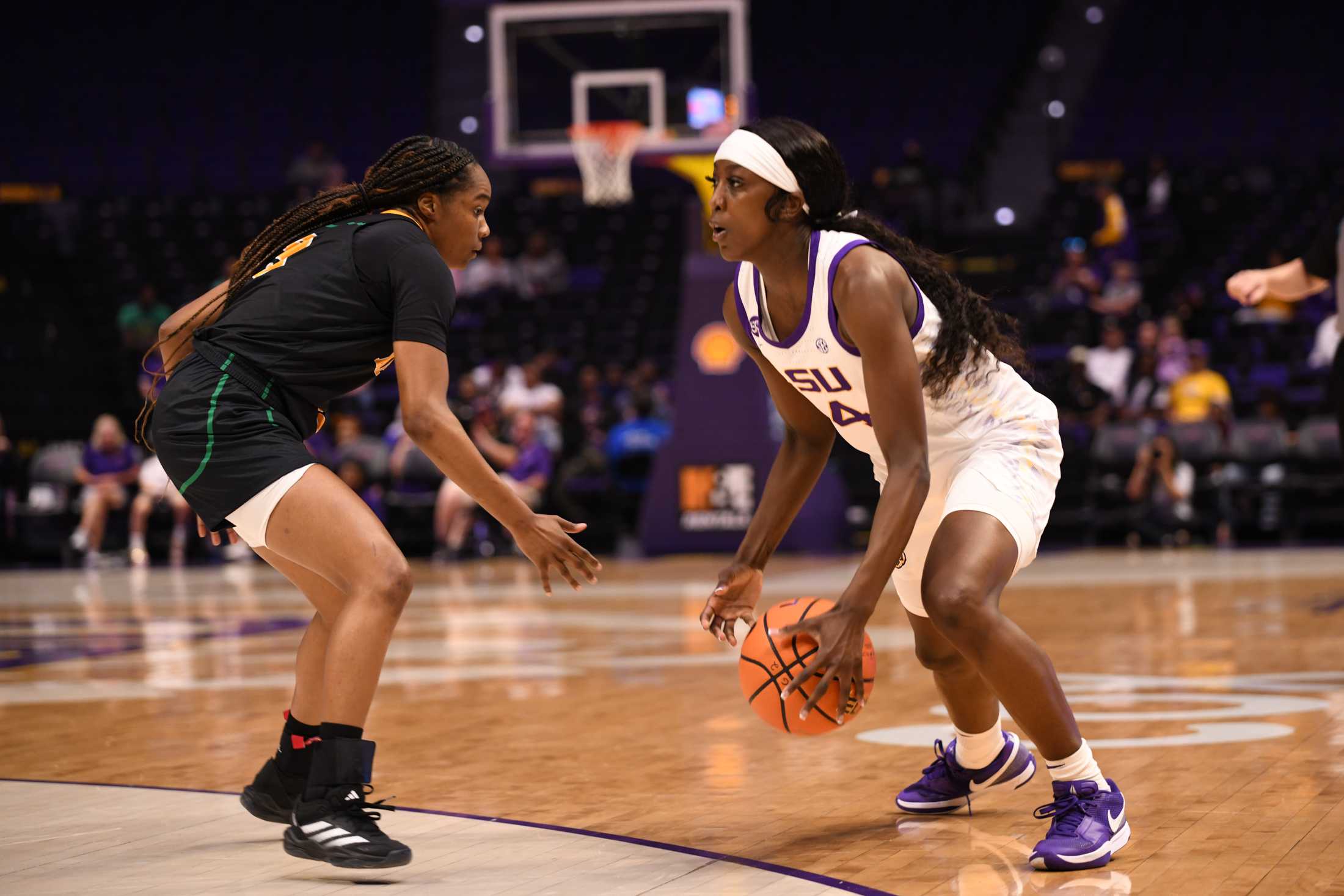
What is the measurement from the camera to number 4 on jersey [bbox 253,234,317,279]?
12.5ft

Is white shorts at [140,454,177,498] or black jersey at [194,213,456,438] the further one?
white shorts at [140,454,177,498]

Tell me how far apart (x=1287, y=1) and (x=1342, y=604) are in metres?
18.4

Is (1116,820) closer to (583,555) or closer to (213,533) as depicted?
(583,555)

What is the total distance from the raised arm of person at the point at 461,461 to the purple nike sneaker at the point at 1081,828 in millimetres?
1139

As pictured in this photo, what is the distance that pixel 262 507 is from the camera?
361 centimetres

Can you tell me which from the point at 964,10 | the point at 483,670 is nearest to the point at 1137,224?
the point at 964,10

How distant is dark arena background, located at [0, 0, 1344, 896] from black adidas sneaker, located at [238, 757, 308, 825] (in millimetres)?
106

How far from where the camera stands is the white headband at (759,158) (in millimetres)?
3676

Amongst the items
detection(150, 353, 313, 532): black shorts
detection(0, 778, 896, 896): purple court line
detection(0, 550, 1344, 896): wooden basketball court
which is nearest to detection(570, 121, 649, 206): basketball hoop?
detection(0, 550, 1344, 896): wooden basketball court

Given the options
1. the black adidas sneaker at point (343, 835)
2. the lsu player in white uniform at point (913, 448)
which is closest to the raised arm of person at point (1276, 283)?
the lsu player in white uniform at point (913, 448)

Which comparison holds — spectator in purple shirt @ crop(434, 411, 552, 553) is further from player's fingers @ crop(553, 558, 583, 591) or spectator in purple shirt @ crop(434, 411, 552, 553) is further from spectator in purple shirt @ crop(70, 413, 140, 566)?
player's fingers @ crop(553, 558, 583, 591)

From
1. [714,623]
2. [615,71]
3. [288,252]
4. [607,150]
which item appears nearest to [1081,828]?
[714,623]

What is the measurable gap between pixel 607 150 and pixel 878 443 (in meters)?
12.0

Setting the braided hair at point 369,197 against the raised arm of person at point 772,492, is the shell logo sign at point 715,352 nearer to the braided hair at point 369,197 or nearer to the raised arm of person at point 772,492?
the raised arm of person at point 772,492
